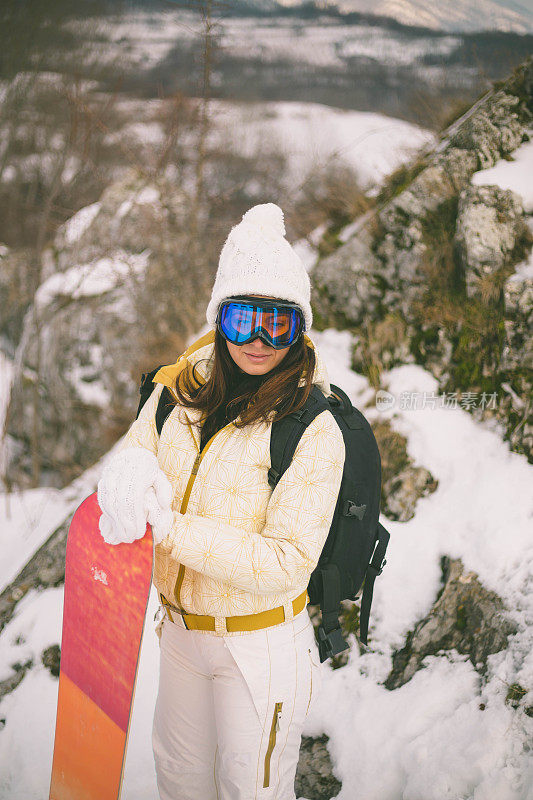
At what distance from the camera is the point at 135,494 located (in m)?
1.20

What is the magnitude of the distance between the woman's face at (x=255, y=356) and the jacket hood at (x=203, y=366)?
10 centimetres

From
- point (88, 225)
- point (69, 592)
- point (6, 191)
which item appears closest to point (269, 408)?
point (69, 592)

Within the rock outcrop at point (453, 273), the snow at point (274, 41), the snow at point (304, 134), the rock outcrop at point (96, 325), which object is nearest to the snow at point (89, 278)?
the rock outcrop at point (96, 325)

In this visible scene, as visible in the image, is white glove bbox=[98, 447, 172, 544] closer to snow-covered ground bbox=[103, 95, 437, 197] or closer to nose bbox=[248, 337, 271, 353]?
nose bbox=[248, 337, 271, 353]

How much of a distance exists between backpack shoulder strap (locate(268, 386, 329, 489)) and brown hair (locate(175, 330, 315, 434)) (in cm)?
2

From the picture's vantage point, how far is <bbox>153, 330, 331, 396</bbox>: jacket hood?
154 cm

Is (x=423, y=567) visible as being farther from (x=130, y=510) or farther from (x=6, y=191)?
(x=6, y=191)

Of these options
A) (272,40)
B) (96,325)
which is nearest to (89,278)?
(96,325)

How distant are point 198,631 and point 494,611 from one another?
176 centimetres

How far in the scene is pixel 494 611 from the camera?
8.32 feet

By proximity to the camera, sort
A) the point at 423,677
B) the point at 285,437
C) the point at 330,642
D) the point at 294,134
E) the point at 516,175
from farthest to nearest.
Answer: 1. the point at 294,134
2. the point at 516,175
3. the point at 423,677
4. the point at 330,642
5. the point at 285,437

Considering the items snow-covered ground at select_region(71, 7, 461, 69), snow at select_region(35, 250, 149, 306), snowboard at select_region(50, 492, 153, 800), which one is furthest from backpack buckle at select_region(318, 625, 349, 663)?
snow-covered ground at select_region(71, 7, 461, 69)

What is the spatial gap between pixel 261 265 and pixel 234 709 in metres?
1.22

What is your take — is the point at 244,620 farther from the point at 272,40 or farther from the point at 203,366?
the point at 272,40
